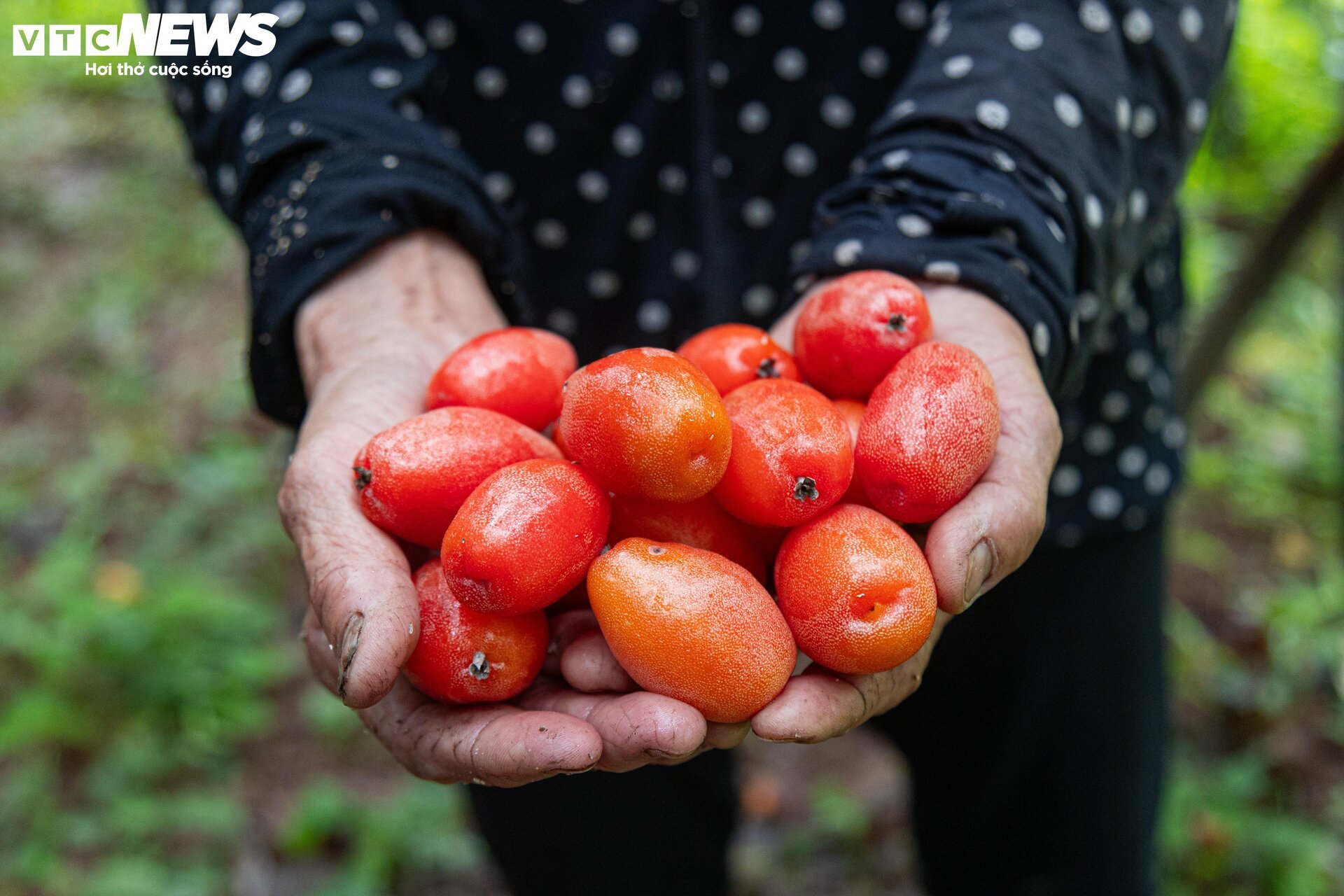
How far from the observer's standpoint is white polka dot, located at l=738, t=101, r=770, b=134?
7.54 feet

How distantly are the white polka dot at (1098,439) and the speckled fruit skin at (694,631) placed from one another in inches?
44.3

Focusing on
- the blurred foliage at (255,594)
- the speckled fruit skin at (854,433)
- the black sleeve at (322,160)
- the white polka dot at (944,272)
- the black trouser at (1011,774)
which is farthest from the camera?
the blurred foliage at (255,594)

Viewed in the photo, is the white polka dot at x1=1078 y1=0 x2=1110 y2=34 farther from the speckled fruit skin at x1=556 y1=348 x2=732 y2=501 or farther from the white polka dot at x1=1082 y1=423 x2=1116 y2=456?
the speckled fruit skin at x1=556 y1=348 x2=732 y2=501

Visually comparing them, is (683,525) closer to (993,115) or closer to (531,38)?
(993,115)

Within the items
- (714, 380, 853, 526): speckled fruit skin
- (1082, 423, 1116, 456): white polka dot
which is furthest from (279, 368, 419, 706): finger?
Answer: (1082, 423, 1116, 456): white polka dot

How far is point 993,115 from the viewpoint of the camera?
1.97m

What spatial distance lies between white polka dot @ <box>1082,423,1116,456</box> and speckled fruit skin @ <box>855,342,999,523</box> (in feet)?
2.34

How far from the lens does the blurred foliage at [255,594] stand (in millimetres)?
3418

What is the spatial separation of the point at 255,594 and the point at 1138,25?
4.02m

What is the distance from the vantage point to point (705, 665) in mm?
1549

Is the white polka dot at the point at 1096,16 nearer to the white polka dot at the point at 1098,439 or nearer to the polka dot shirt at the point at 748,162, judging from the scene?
the polka dot shirt at the point at 748,162

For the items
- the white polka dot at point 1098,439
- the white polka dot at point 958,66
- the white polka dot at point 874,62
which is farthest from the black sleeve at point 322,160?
the white polka dot at point 1098,439

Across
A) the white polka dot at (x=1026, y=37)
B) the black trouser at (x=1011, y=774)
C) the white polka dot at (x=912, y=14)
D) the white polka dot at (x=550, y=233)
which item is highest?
the white polka dot at (x=1026, y=37)

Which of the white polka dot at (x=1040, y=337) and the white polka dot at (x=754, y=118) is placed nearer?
the white polka dot at (x=1040, y=337)
